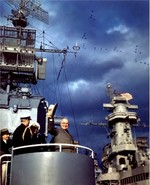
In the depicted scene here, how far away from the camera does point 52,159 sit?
513 centimetres

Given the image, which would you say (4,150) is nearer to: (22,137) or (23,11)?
(22,137)

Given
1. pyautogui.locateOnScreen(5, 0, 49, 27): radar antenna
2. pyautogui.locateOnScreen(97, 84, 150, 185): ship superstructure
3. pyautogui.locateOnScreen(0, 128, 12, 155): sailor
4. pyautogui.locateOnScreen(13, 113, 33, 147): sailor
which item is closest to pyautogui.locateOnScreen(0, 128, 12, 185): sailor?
pyautogui.locateOnScreen(0, 128, 12, 155): sailor

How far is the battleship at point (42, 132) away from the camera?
509 centimetres

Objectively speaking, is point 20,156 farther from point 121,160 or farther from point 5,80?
point 121,160

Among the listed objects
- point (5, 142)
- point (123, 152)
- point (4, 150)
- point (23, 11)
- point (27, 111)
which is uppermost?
point (23, 11)

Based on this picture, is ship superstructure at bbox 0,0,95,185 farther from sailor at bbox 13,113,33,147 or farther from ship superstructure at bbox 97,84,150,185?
ship superstructure at bbox 97,84,150,185

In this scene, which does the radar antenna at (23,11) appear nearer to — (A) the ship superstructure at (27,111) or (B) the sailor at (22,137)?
(A) the ship superstructure at (27,111)

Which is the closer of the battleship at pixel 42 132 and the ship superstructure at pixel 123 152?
the battleship at pixel 42 132

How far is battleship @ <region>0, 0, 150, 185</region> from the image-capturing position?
16.7ft

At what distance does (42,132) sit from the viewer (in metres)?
10.6

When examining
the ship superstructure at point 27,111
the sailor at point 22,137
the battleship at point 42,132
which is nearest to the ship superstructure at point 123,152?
the battleship at point 42,132

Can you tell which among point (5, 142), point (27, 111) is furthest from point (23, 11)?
point (5, 142)

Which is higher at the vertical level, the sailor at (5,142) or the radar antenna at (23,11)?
the radar antenna at (23,11)

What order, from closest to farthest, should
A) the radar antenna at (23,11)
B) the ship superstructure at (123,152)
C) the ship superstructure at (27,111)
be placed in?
1. the ship superstructure at (27,111)
2. the radar antenna at (23,11)
3. the ship superstructure at (123,152)
